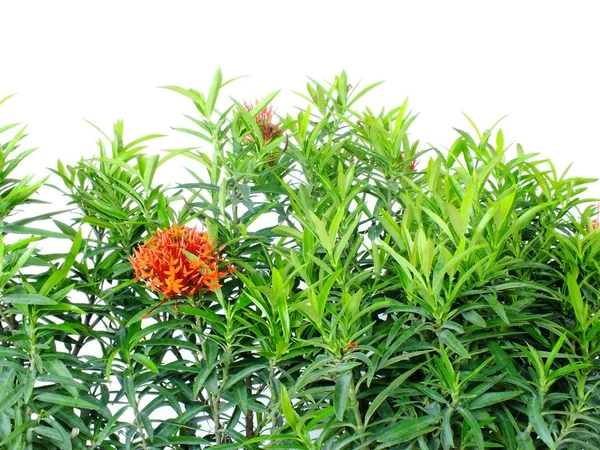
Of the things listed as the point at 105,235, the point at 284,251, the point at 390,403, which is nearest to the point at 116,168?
the point at 105,235

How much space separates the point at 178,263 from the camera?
1.43 metres

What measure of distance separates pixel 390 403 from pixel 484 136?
23.3 inches

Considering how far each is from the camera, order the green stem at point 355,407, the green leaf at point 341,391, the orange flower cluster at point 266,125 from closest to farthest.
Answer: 1. the green leaf at point 341,391
2. the green stem at point 355,407
3. the orange flower cluster at point 266,125

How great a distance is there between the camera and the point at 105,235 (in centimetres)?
178

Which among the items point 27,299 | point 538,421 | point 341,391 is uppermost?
point 27,299

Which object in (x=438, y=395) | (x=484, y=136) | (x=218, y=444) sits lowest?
(x=218, y=444)

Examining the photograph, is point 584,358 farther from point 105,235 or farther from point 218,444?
point 105,235

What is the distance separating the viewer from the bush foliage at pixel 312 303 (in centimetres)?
138

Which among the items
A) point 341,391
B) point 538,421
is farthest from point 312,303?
point 538,421

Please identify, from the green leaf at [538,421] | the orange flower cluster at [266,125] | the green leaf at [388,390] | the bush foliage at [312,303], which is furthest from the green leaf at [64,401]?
the green leaf at [538,421]

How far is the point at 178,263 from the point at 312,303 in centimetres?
26

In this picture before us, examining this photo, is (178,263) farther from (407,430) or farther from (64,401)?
(407,430)

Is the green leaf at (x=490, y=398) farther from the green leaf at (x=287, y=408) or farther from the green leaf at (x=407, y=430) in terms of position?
the green leaf at (x=287, y=408)

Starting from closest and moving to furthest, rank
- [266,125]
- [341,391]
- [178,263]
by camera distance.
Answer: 1. [341,391]
2. [178,263]
3. [266,125]
